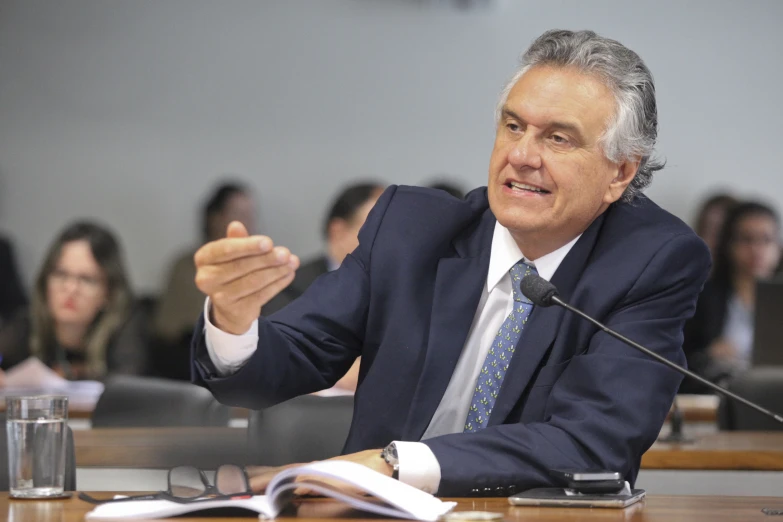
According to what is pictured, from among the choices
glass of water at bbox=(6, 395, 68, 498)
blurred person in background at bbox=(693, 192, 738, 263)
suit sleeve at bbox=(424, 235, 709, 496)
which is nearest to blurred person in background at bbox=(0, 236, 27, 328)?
blurred person in background at bbox=(693, 192, 738, 263)

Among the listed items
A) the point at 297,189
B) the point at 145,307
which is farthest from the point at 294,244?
the point at 145,307

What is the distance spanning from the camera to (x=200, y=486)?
1.41 metres

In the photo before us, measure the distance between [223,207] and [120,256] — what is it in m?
1.29

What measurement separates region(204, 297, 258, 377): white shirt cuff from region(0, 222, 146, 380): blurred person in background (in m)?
3.10

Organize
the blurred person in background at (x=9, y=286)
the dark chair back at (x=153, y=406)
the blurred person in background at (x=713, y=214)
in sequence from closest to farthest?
1. the dark chair back at (x=153, y=406)
2. the blurred person in background at (x=713, y=214)
3. the blurred person in background at (x=9, y=286)

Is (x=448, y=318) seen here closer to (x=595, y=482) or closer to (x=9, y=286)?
(x=595, y=482)

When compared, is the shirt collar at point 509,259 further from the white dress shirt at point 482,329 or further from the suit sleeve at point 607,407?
the suit sleeve at point 607,407

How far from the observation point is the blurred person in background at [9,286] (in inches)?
249

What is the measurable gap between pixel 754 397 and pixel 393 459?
6.77 ft

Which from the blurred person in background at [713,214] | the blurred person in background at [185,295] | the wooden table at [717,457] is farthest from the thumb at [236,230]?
the blurred person in background at [713,214]

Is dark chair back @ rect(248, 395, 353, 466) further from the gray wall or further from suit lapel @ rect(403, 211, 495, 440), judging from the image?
the gray wall

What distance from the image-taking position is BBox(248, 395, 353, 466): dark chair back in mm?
2430

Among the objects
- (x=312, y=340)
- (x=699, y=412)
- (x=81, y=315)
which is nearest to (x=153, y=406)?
(x=312, y=340)

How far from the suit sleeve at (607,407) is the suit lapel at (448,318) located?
19 cm
